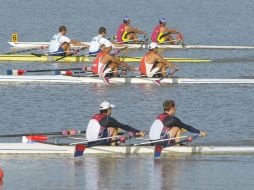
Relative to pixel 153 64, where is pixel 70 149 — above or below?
below

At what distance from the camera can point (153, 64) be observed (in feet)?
177

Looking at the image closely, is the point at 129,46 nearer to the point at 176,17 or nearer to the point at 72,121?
the point at 72,121

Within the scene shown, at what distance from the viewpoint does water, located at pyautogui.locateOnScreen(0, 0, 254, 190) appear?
35031 mm

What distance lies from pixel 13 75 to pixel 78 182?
21.2 m

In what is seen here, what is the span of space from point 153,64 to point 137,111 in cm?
614

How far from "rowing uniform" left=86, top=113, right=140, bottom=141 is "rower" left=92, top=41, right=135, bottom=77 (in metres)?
16.4

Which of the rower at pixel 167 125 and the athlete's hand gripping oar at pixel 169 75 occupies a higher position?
the athlete's hand gripping oar at pixel 169 75

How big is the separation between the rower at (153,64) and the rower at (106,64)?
602 millimetres

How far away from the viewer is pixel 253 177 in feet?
116

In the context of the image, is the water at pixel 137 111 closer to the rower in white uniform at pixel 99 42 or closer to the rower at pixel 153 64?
the rower at pixel 153 64

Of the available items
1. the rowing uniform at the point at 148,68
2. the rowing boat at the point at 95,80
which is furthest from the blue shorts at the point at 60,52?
the rowing uniform at the point at 148,68

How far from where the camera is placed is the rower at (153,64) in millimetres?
53812

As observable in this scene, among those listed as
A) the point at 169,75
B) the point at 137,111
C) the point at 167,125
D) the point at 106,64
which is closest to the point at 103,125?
the point at 167,125

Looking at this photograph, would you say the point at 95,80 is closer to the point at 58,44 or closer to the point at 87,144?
the point at 58,44
